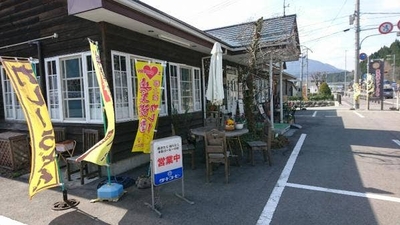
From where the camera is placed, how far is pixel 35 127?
359cm

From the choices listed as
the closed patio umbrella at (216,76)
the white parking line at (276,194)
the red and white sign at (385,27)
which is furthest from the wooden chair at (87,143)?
the red and white sign at (385,27)

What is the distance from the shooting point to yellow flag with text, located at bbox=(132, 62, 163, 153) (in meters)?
4.76

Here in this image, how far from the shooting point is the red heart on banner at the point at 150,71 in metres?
4.84

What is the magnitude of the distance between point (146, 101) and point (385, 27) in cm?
1856

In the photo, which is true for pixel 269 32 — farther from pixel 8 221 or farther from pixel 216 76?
pixel 8 221

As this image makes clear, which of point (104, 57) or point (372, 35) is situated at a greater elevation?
point (372, 35)

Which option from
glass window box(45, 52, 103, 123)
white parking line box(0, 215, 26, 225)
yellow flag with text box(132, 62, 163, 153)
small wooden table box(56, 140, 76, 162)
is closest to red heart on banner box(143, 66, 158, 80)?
yellow flag with text box(132, 62, 163, 153)

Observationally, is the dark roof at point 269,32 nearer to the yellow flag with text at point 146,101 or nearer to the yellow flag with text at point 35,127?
the yellow flag with text at point 146,101

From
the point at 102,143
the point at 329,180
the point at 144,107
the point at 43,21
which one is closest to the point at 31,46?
the point at 43,21

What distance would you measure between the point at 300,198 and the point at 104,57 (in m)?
4.43

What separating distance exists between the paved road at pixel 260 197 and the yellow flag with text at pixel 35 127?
1.95 feet

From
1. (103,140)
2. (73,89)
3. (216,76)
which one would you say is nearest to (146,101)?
(103,140)

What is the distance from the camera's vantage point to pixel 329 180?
488 cm

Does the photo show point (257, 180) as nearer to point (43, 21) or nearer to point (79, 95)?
point (79, 95)
